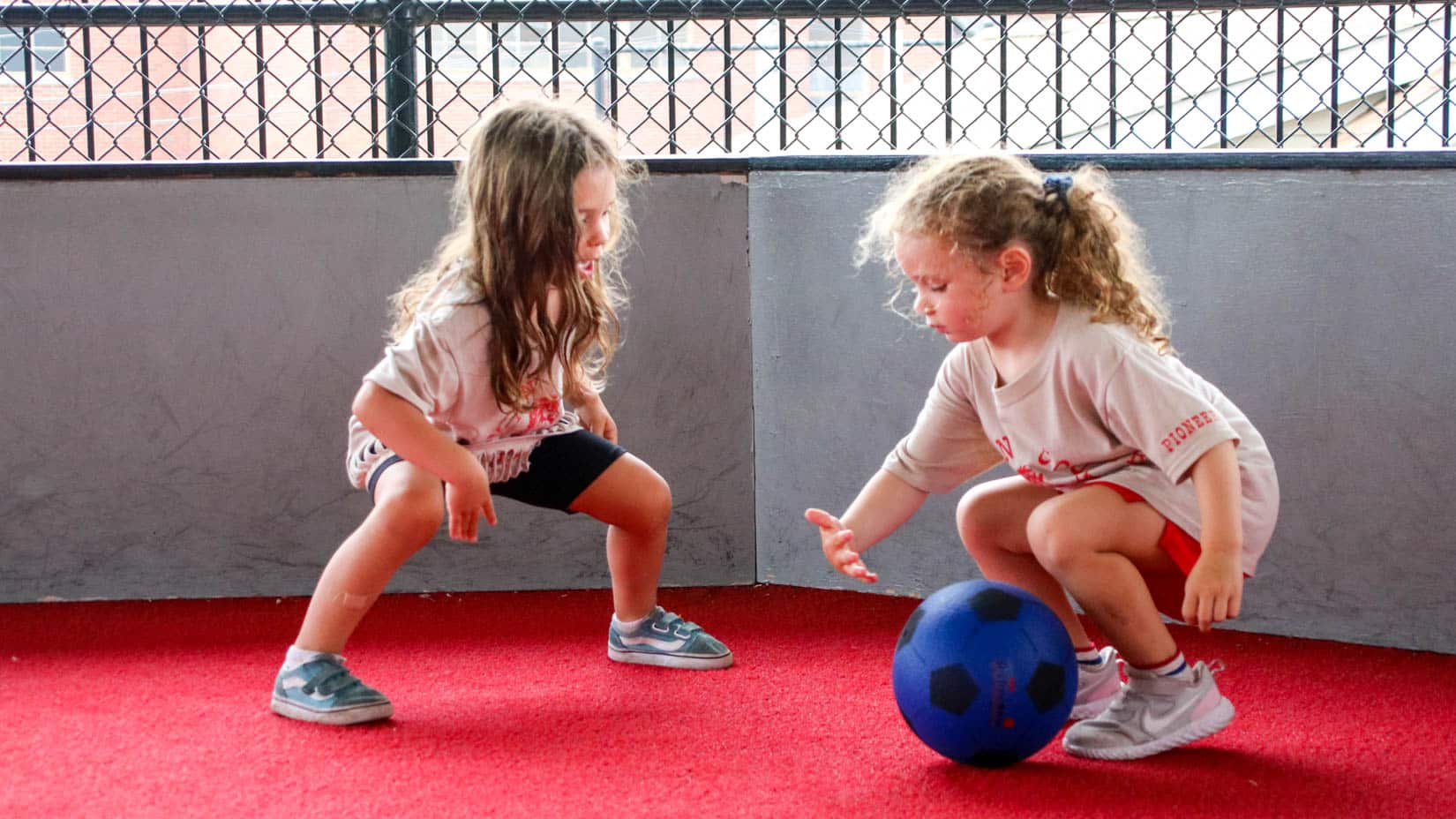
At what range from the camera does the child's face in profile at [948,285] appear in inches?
83.6

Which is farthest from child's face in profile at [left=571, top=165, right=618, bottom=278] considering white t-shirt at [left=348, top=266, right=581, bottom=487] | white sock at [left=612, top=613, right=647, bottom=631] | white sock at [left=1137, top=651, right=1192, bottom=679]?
white sock at [left=1137, top=651, right=1192, bottom=679]

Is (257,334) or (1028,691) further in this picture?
(257,334)

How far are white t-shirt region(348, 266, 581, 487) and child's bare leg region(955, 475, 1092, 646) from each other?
820mm

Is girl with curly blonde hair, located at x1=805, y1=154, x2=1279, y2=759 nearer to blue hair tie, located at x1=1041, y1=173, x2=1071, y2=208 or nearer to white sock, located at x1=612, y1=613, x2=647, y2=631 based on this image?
blue hair tie, located at x1=1041, y1=173, x2=1071, y2=208

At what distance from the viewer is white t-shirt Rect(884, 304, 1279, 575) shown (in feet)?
6.74

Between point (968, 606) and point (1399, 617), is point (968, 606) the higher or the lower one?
the higher one

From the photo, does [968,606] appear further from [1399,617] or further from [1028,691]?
[1399,617]

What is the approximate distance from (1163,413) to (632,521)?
1.09m

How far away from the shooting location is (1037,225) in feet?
7.10

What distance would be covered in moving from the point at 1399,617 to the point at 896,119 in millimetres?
1705

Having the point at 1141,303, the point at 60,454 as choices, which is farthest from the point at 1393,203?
the point at 60,454

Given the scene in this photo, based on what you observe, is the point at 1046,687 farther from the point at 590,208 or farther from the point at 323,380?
the point at 323,380

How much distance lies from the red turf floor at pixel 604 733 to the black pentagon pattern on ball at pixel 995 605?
9.9 inches

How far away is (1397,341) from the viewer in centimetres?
272
